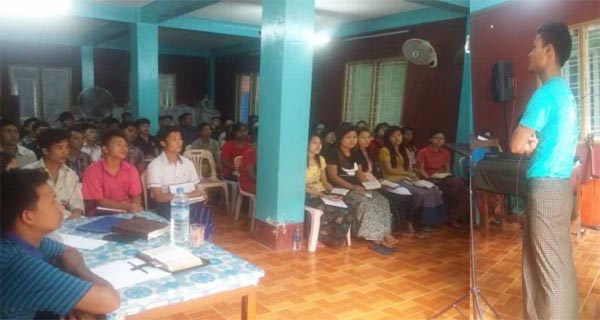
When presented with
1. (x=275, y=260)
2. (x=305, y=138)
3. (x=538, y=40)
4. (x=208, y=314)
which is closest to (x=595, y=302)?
(x=538, y=40)

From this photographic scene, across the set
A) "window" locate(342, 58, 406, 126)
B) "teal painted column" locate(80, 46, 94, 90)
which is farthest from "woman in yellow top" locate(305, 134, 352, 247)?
"teal painted column" locate(80, 46, 94, 90)

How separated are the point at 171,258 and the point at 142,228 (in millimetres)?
335

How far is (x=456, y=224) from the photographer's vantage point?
181 inches

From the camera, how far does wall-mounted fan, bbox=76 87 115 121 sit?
8031 millimetres

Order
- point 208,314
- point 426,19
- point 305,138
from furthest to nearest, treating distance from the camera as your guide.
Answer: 1. point 426,19
2. point 305,138
3. point 208,314

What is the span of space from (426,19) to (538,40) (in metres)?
4.35

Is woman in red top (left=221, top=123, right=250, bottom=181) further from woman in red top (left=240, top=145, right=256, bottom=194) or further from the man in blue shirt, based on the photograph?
the man in blue shirt

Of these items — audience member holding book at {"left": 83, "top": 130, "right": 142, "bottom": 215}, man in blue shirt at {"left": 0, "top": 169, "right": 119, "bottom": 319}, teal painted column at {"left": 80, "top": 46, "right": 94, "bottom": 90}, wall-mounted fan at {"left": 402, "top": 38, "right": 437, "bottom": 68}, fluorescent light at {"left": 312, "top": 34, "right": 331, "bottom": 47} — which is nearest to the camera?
man in blue shirt at {"left": 0, "top": 169, "right": 119, "bottom": 319}

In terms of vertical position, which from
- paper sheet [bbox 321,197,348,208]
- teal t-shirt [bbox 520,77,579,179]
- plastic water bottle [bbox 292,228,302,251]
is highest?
teal t-shirt [bbox 520,77,579,179]

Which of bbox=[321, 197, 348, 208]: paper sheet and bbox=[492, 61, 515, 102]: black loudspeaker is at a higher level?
bbox=[492, 61, 515, 102]: black loudspeaker

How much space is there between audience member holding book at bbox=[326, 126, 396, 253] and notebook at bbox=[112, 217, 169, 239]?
2.24m

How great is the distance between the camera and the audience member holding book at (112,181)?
8.93 ft

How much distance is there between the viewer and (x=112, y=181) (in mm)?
2799

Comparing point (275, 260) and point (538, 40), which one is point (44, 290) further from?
point (275, 260)
